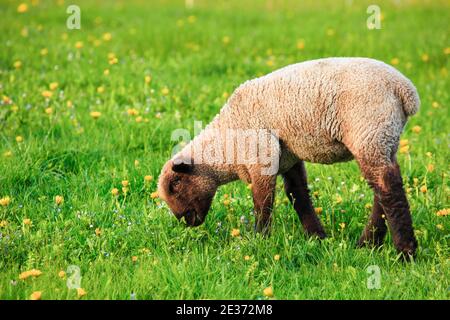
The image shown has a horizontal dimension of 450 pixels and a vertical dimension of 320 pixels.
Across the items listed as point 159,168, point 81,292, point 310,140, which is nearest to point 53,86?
point 159,168

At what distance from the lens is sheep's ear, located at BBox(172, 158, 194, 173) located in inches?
250

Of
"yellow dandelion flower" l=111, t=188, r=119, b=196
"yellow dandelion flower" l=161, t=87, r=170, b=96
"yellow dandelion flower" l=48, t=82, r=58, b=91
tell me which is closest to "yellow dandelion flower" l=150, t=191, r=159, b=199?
"yellow dandelion flower" l=111, t=188, r=119, b=196

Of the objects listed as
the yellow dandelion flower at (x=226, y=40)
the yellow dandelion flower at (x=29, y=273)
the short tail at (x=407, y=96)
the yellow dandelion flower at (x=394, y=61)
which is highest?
the short tail at (x=407, y=96)

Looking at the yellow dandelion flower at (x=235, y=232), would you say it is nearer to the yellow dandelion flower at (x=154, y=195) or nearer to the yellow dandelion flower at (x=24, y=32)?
the yellow dandelion flower at (x=154, y=195)

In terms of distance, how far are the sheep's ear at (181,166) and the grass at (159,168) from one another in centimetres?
44

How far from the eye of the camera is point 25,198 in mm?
6633

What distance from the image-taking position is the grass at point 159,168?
5.33 m

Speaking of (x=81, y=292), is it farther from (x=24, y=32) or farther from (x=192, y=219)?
(x=24, y=32)

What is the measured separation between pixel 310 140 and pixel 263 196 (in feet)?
2.14

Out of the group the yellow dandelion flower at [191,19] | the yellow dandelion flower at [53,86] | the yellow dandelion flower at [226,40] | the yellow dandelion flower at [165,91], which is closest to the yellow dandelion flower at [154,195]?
the yellow dandelion flower at [165,91]

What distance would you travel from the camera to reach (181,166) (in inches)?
251

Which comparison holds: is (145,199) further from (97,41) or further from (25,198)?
(97,41)
